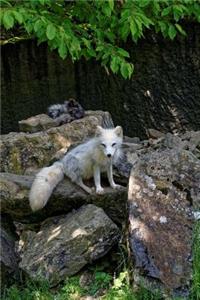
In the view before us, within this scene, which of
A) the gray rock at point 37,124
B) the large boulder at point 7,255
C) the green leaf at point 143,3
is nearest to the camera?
the large boulder at point 7,255

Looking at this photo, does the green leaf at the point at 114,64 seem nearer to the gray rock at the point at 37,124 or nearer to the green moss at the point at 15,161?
the gray rock at the point at 37,124

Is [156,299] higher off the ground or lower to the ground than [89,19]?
lower

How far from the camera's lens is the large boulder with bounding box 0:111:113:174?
7336mm

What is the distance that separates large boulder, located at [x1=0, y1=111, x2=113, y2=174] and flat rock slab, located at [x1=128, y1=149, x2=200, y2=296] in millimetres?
1879

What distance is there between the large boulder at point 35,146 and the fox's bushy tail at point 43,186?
0.99m

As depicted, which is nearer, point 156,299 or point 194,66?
point 156,299

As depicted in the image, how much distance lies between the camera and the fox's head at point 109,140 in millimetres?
5906

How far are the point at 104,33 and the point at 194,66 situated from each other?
206 centimetres

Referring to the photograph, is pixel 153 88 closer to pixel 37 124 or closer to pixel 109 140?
pixel 37 124

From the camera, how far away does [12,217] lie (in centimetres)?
611

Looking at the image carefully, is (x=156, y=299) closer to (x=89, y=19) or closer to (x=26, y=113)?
(x=89, y=19)

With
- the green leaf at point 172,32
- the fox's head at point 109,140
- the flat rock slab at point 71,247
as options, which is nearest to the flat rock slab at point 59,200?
the flat rock slab at point 71,247

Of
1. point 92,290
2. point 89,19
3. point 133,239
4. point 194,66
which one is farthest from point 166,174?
point 194,66

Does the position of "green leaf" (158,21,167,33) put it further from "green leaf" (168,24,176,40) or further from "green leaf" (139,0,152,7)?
"green leaf" (139,0,152,7)
